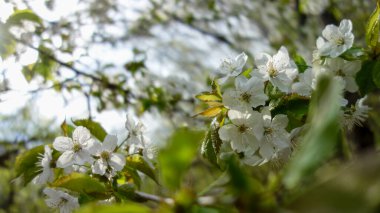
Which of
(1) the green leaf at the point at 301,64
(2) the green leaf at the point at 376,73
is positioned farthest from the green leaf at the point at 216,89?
(2) the green leaf at the point at 376,73

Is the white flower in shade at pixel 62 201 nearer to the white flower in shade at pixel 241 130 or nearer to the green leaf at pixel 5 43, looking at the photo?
the white flower in shade at pixel 241 130

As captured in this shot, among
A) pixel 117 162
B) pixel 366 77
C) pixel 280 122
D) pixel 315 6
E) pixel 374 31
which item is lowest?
pixel 117 162

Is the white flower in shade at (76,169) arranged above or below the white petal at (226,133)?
below

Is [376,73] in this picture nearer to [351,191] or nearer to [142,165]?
[142,165]

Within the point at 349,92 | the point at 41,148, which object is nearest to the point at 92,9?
the point at 41,148

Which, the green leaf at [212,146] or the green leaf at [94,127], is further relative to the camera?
the green leaf at [94,127]

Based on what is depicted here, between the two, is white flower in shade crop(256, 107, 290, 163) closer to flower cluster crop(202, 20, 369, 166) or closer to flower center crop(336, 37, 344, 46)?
flower cluster crop(202, 20, 369, 166)

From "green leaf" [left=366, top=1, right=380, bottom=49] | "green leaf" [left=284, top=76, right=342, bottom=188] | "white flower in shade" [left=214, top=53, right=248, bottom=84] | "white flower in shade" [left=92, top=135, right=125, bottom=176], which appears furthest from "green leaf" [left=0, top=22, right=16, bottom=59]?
"green leaf" [left=284, top=76, right=342, bottom=188]

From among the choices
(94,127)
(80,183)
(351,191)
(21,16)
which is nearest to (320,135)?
(351,191)
